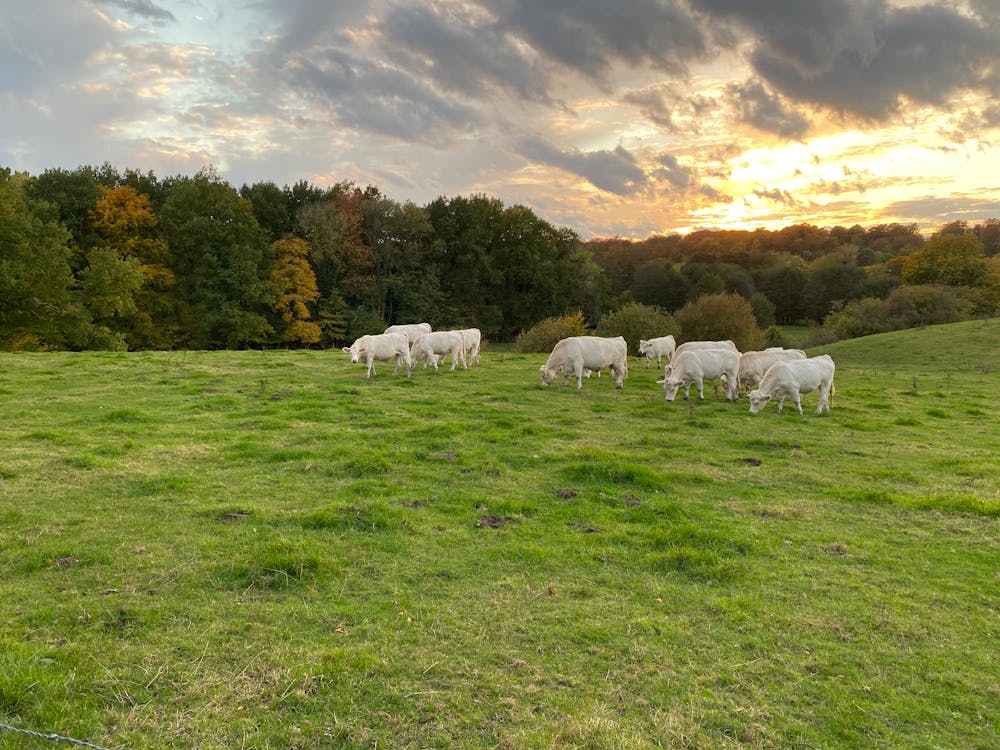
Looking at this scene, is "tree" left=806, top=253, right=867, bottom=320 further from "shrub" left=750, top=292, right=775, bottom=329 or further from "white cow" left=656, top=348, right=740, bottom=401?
"white cow" left=656, top=348, right=740, bottom=401

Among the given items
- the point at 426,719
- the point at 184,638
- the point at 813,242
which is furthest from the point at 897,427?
the point at 813,242

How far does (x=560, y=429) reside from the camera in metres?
12.5

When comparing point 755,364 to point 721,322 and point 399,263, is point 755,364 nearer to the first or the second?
point 721,322

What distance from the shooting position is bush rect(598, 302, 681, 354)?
38.1 metres

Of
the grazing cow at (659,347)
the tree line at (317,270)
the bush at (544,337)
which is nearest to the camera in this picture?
the grazing cow at (659,347)

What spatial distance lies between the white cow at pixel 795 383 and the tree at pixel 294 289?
38.0m

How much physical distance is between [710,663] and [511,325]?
57.8 metres

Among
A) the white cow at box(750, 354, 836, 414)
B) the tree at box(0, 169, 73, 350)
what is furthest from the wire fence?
the tree at box(0, 169, 73, 350)

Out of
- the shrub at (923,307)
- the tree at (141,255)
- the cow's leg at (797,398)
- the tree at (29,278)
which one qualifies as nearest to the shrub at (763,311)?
the shrub at (923,307)

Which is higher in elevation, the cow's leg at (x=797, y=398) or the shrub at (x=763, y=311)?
the shrub at (x=763, y=311)

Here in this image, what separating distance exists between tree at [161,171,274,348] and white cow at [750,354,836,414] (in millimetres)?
36704

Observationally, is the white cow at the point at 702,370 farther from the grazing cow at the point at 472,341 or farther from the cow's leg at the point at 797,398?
the grazing cow at the point at 472,341

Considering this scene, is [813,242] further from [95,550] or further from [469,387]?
[95,550]

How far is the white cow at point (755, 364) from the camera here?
58.0 feet
